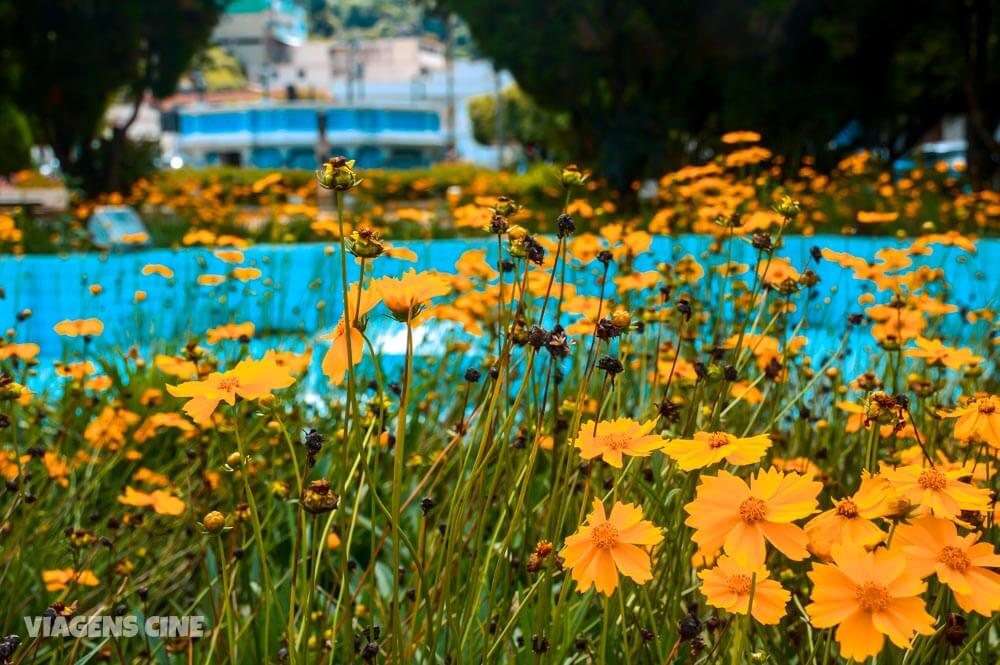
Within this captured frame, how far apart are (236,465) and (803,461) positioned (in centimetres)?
88

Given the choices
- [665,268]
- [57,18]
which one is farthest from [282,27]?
[665,268]

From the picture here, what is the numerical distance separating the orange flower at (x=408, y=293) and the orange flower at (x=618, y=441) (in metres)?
0.20

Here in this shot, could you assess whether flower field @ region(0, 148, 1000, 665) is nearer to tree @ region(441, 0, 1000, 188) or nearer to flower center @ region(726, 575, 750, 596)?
flower center @ region(726, 575, 750, 596)

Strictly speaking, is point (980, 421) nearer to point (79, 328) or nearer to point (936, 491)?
point (936, 491)

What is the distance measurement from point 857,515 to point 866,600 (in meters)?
0.15

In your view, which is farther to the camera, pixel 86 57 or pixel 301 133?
pixel 301 133

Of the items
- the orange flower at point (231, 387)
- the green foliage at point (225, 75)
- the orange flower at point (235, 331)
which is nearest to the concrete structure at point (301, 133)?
the green foliage at point (225, 75)

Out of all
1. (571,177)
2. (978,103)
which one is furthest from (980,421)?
(978,103)

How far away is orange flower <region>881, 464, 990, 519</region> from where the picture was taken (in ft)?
2.48

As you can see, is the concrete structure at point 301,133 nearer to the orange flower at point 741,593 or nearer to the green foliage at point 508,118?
the green foliage at point 508,118

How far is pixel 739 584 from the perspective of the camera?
809mm

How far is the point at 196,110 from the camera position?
45.8 m

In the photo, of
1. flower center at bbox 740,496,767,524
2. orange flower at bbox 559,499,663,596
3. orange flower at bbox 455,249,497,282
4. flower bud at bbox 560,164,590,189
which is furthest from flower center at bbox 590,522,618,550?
orange flower at bbox 455,249,497,282

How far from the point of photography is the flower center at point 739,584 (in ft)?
2.63
